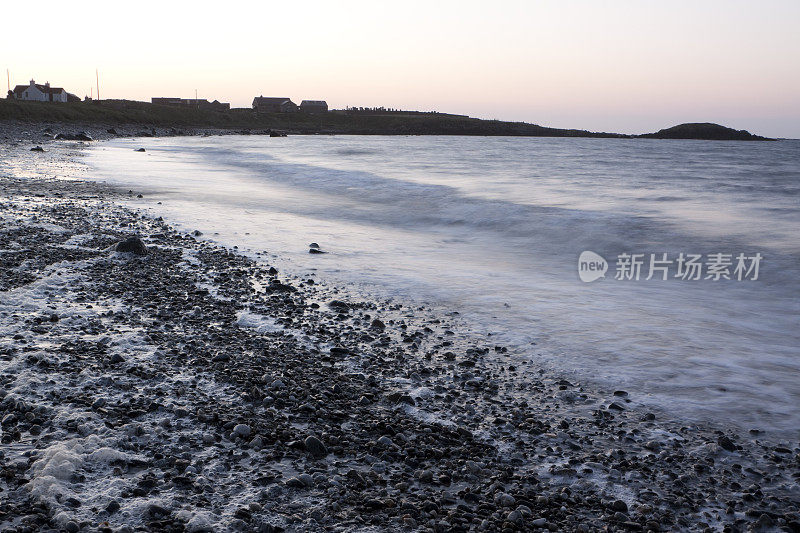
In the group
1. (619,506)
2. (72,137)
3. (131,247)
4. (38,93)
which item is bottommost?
(619,506)

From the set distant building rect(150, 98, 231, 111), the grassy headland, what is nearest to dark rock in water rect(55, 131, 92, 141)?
the grassy headland

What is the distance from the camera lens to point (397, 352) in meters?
6.68

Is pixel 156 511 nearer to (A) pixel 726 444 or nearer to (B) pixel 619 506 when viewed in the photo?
(B) pixel 619 506

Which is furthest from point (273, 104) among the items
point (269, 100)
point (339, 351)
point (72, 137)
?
point (339, 351)

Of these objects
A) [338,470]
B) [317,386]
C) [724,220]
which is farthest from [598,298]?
[724,220]

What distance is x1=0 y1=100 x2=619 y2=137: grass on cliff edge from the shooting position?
7488 centimetres

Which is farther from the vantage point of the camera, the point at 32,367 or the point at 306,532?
the point at 32,367

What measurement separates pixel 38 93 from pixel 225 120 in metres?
34.7

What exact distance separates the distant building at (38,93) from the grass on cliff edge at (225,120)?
8.16 m

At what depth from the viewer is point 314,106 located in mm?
174500

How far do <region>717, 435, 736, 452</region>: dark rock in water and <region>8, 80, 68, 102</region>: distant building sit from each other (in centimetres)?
13264

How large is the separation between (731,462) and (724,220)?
1840 centimetres

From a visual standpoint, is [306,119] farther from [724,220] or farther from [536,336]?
[536,336]

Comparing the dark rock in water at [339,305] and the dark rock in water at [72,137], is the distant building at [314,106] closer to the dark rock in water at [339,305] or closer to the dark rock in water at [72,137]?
the dark rock in water at [72,137]
